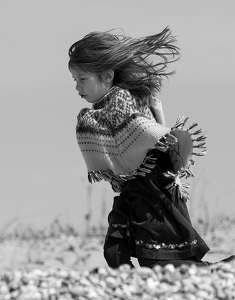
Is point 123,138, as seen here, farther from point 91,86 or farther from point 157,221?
point 157,221

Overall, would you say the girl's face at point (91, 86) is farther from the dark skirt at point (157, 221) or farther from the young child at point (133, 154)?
the dark skirt at point (157, 221)

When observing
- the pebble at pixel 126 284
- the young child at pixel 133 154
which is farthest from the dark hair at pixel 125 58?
the pebble at pixel 126 284

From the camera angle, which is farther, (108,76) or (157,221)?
(108,76)

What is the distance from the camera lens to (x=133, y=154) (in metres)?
4.93

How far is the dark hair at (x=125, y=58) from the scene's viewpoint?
5.12 metres

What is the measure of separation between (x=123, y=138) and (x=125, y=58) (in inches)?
25.0

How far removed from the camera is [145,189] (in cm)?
492

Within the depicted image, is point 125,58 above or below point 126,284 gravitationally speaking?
above

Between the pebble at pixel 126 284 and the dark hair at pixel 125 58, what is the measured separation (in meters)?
1.29

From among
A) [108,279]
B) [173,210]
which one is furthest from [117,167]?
[108,279]

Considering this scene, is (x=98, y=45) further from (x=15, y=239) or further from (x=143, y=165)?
(x=15, y=239)

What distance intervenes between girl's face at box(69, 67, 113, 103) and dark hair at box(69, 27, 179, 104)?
0.14 feet

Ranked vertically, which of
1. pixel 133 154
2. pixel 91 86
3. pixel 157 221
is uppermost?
pixel 91 86

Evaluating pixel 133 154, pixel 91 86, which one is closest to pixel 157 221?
pixel 133 154
